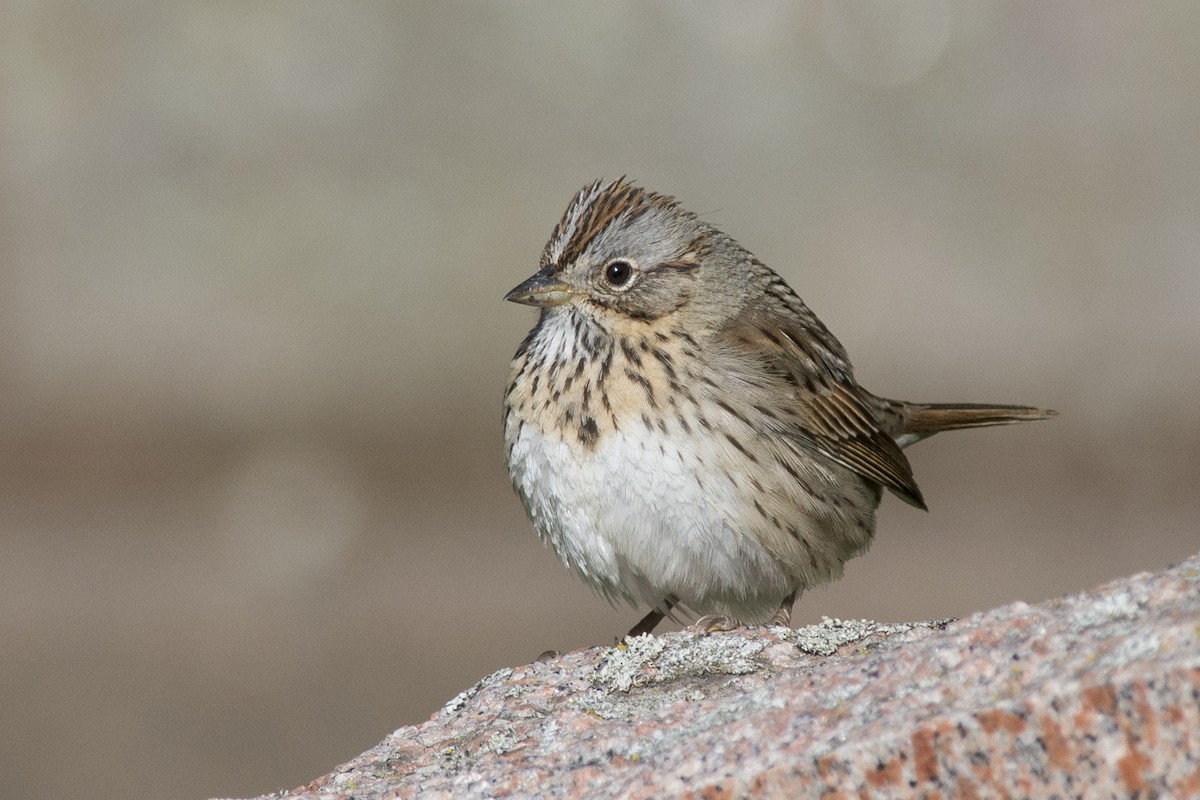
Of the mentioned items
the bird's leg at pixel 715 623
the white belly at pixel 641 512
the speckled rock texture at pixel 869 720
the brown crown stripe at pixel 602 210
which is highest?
the brown crown stripe at pixel 602 210

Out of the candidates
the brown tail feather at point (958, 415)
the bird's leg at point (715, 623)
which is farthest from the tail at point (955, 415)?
the bird's leg at point (715, 623)

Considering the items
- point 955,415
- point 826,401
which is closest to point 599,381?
point 826,401

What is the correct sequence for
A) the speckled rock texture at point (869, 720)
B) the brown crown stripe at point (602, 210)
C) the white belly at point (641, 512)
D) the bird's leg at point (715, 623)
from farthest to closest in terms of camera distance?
1. the brown crown stripe at point (602, 210)
2. the white belly at point (641, 512)
3. the bird's leg at point (715, 623)
4. the speckled rock texture at point (869, 720)

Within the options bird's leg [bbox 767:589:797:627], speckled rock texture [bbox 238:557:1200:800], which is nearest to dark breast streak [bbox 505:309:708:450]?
bird's leg [bbox 767:589:797:627]

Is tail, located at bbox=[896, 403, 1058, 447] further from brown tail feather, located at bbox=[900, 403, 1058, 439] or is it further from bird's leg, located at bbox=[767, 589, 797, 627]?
bird's leg, located at bbox=[767, 589, 797, 627]

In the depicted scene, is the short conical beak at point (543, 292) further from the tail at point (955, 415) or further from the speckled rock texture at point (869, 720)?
the tail at point (955, 415)

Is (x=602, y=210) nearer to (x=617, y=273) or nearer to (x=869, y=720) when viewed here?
(x=617, y=273)
